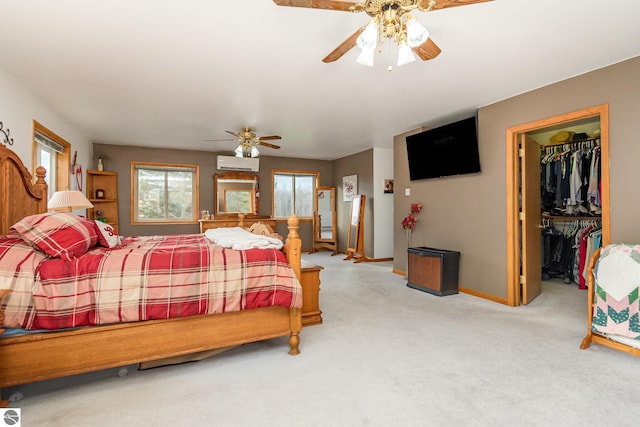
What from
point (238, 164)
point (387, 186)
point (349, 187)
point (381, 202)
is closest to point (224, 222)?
point (238, 164)

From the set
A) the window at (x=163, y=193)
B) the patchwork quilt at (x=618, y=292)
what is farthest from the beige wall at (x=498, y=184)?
the window at (x=163, y=193)

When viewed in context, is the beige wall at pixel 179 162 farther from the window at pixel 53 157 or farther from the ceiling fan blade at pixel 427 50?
the ceiling fan blade at pixel 427 50

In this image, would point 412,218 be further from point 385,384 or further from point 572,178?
point 385,384

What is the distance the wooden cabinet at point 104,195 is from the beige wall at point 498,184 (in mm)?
5036

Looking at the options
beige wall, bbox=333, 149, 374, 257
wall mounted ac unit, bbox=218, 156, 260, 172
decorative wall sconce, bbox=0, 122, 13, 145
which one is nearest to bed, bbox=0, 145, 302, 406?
decorative wall sconce, bbox=0, 122, 13, 145

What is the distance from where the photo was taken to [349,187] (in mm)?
7086

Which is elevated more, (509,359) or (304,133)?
(304,133)

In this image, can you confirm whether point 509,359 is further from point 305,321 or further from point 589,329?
point 305,321

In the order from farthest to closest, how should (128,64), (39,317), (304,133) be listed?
(304,133) < (128,64) < (39,317)

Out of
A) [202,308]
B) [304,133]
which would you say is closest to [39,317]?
[202,308]

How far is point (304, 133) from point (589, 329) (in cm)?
412

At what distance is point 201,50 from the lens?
2396 mm

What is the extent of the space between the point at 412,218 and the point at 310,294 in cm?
247

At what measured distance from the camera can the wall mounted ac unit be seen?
6367mm
